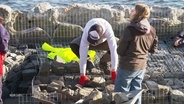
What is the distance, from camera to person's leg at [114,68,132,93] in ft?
24.0

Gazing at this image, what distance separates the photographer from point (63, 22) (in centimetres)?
1121

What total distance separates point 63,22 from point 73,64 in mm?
2329

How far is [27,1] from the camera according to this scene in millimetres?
19438

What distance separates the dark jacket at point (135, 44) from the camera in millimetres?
7012

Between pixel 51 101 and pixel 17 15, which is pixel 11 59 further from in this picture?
pixel 51 101

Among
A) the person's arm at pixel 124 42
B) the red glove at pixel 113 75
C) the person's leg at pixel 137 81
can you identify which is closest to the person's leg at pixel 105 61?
the red glove at pixel 113 75

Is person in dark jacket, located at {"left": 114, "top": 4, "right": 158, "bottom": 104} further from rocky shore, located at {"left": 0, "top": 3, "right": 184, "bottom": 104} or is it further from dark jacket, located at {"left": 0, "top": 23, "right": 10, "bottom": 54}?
dark jacket, located at {"left": 0, "top": 23, "right": 10, "bottom": 54}

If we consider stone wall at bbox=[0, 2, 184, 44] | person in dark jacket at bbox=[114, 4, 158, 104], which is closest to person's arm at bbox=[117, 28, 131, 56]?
person in dark jacket at bbox=[114, 4, 158, 104]

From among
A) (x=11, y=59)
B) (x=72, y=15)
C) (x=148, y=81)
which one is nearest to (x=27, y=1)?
(x=72, y=15)

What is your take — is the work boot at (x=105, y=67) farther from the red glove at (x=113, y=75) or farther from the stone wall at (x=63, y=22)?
the stone wall at (x=63, y=22)

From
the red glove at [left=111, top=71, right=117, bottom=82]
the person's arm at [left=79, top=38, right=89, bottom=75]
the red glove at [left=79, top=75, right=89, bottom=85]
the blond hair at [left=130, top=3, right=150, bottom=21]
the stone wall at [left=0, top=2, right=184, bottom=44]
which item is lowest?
the red glove at [left=79, top=75, right=89, bottom=85]

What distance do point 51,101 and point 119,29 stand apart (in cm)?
381

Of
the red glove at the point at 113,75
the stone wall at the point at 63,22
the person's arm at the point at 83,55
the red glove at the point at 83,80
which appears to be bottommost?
the red glove at the point at 83,80

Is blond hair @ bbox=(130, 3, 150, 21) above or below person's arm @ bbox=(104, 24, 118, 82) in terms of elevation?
above
